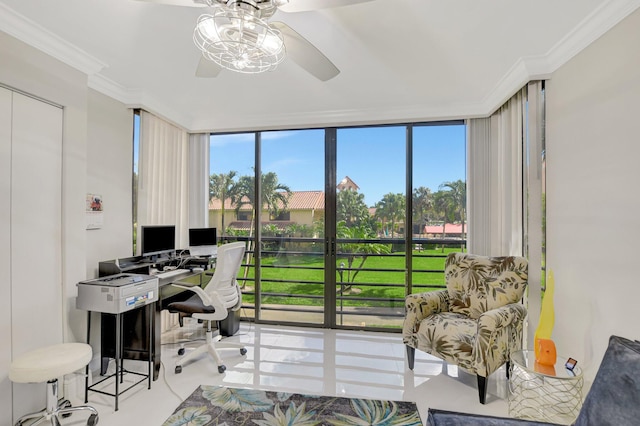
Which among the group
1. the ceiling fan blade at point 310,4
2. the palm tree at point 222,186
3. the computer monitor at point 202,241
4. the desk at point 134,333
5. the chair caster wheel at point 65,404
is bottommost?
the chair caster wheel at point 65,404

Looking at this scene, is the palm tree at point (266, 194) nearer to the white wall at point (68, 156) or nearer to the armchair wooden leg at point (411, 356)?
the white wall at point (68, 156)

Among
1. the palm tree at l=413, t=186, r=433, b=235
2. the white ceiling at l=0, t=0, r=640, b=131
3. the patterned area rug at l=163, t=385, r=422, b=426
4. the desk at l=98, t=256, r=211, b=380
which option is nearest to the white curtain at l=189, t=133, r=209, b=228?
the white ceiling at l=0, t=0, r=640, b=131

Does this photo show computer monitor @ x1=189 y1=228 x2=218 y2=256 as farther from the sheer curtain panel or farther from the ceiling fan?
the ceiling fan

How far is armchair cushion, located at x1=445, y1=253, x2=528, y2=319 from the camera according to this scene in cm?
260

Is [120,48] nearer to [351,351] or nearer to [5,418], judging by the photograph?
[5,418]

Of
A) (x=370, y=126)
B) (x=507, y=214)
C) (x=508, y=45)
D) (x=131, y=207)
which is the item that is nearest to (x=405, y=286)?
(x=507, y=214)

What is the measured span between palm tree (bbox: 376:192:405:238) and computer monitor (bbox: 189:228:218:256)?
204 cm

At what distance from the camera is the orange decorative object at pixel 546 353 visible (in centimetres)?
195

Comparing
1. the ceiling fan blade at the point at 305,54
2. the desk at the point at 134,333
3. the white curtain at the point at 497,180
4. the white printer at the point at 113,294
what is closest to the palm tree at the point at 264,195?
the desk at the point at 134,333

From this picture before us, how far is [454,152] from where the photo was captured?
3637 mm

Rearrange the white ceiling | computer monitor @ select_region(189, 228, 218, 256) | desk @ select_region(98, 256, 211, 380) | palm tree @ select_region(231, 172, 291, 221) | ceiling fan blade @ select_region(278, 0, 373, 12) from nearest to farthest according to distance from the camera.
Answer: ceiling fan blade @ select_region(278, 0, 373, 12), the white ceiling, desk @ select_region(98, 256, 211, 380), computer monitor @ select_region(189, 228, 218, 256), palm tree @ select_region(231, 172, 291, 221)

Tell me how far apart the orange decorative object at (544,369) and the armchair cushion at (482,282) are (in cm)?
68

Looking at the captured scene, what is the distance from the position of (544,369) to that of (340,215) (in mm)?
2440

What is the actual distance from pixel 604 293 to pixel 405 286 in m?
1.99
